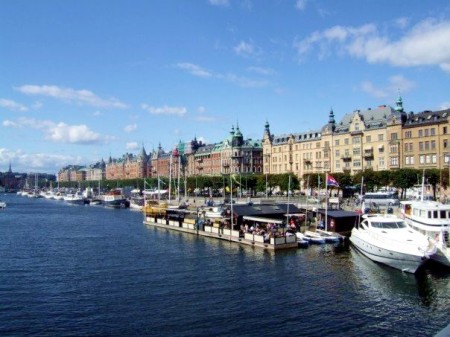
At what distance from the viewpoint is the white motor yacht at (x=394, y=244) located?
46.6m

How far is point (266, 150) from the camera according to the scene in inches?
7451

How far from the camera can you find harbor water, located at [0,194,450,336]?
1275 inches

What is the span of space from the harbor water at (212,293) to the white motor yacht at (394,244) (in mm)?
1229

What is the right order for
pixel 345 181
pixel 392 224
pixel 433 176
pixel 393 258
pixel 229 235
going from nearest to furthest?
pixel 393 258, pixel 392 224, pixel 229 235, pixel 433 176, pixel 345 181

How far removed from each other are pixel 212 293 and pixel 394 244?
64.2 ft

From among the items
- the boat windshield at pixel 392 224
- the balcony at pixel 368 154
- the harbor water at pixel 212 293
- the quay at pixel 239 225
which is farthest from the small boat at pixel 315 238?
the balcony at pixel 368 154

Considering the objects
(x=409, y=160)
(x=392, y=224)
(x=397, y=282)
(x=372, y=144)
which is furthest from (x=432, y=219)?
(x=372, y=144)

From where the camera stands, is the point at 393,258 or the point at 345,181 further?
the point at 345,181

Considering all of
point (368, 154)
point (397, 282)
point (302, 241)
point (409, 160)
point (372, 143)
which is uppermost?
point (372, 143)

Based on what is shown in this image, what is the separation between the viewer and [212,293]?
40.5 meters

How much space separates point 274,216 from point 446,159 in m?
59.4

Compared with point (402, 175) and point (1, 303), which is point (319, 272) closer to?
point (1, 303)

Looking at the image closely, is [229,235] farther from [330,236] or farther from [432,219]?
[432,219]

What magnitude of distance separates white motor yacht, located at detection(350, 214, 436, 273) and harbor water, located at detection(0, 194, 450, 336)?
1.23 metres
